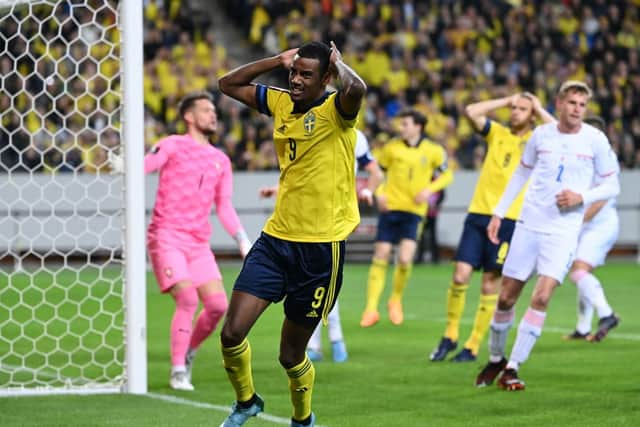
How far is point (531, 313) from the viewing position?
873 cm

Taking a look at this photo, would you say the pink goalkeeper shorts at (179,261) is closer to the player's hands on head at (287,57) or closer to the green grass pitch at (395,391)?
the green grass pitch at (395,391)

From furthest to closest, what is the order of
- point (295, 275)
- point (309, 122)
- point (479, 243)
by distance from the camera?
point (479, 243)
point (295, 275)
point (309, 122)

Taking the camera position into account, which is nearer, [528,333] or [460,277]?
[528,333]

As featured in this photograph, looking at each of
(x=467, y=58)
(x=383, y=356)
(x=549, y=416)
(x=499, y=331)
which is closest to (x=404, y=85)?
(x=467, y=58)

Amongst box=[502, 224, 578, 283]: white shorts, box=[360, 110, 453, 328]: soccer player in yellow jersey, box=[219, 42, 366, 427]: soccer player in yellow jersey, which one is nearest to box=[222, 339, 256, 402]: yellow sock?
box=[219, 42, 366, 427]: soccer player in yellow jersey

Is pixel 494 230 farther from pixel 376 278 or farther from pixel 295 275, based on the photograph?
pixel 376 278

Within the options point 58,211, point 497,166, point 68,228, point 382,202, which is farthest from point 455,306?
point 58,211

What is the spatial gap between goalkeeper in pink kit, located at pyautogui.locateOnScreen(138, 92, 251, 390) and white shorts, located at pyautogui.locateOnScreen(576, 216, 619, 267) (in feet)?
16.1

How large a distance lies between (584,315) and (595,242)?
866mm

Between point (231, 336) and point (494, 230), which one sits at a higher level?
point (494, 230)

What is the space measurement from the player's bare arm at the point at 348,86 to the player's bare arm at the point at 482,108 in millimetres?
4073

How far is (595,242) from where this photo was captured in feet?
42.2

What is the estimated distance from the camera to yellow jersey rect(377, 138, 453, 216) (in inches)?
551

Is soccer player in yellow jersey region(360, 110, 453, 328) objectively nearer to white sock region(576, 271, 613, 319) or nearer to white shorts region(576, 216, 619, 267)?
white shorts region(576, 216, 619, 267)
